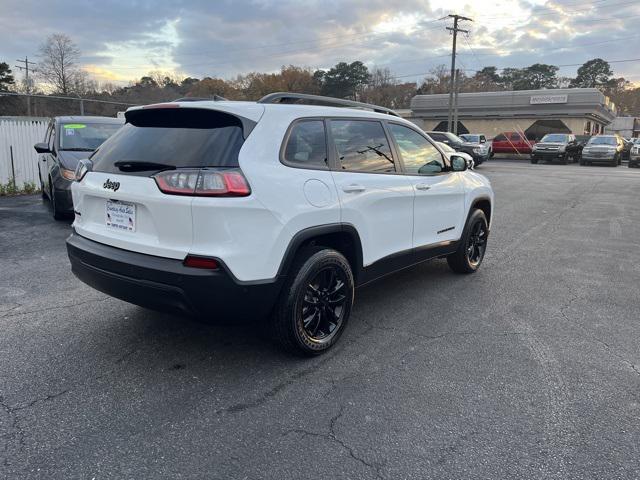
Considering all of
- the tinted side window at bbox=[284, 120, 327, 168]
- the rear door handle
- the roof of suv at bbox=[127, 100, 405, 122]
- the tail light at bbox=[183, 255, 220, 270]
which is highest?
the roof of suv at bbox=[127, 100, 405, 122]

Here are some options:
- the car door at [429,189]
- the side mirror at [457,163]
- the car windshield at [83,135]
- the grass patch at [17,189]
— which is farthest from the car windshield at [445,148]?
the grass patch at [17,189]

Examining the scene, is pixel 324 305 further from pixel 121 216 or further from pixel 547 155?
pixel 547 155

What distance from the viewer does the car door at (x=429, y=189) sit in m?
4.59

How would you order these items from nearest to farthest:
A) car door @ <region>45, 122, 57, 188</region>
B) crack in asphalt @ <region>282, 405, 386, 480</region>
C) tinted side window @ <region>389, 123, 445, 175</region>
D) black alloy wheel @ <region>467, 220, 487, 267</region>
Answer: crack in asphalt @ <region>282, 405, 386, 480</region>
tinted side window @ <region>389, 123, 445, 175</region>
black alloy wheel @ <region>467, 220, 487, 267</region>
car door @ <region>45, 122, 57, 188</region>

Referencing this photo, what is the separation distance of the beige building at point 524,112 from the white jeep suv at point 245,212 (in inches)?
1600

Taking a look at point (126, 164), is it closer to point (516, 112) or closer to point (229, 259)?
point (229, 259)

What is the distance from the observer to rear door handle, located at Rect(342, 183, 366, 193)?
3.68 metres

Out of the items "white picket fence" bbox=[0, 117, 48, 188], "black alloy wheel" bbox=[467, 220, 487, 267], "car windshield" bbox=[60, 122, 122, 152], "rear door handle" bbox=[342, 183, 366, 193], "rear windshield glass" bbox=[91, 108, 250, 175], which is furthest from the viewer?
"white picket fence" bbox=[0, 117, 48, 188]

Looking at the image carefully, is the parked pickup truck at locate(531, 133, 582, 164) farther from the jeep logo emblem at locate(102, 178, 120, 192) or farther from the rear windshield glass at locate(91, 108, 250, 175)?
the jeep logo emblem at locate(102, 178, 120, 192)

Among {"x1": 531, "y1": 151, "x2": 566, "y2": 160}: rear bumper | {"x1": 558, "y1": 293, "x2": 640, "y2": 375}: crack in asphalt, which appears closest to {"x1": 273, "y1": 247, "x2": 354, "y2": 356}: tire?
{"x1": 558, "y1": 293, "x2": 640, "y2": 375}: crack in asphalt

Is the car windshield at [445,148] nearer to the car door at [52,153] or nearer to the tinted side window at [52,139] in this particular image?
the car door at [52,153]

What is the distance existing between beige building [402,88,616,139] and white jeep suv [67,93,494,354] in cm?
4063

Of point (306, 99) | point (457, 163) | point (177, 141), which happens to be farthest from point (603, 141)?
point (177, 141)

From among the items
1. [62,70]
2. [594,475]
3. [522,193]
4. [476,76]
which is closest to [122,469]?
[594,475]
